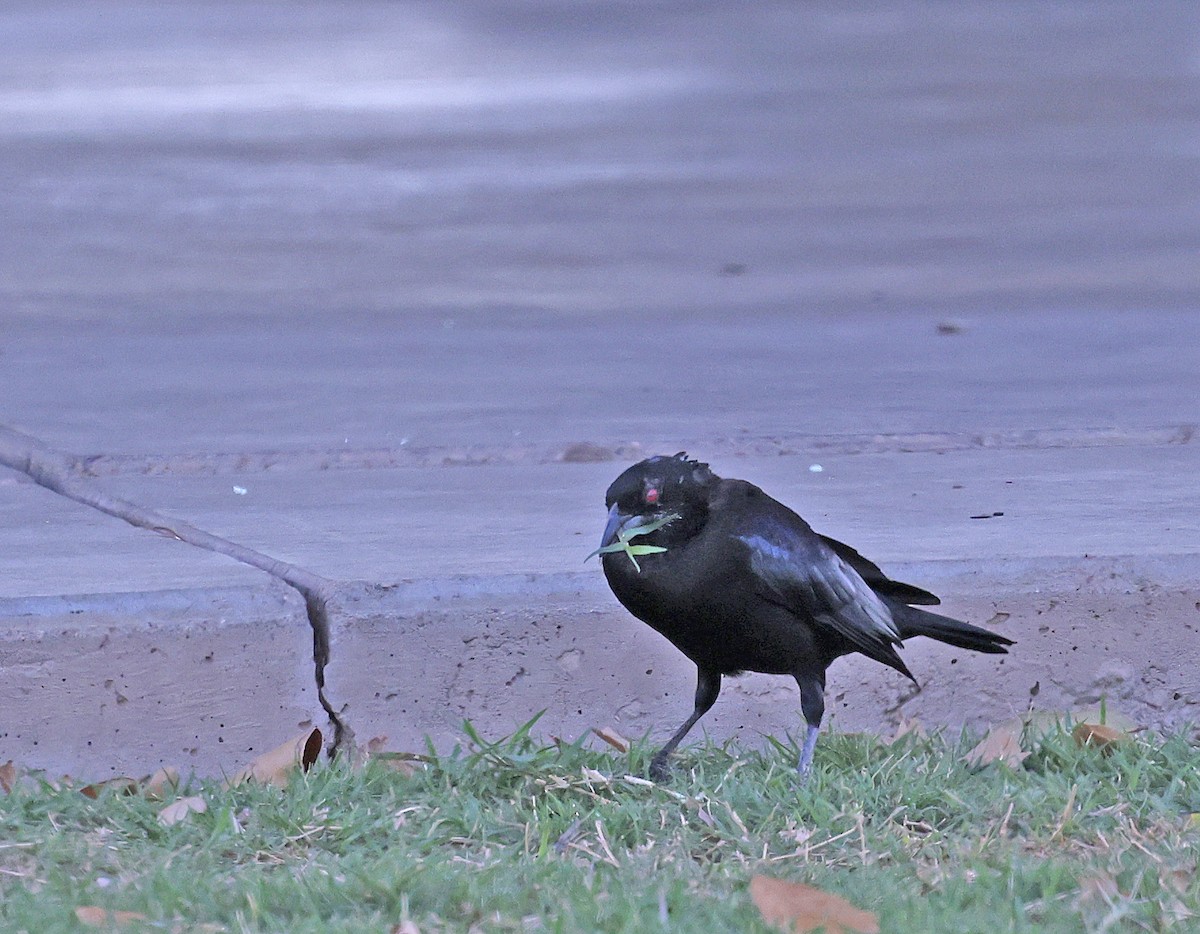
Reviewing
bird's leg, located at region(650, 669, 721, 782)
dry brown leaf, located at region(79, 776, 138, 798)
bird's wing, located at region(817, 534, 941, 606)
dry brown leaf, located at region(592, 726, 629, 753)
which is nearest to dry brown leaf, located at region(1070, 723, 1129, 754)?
bird's wing, located at region(817, 534, 941, 606)

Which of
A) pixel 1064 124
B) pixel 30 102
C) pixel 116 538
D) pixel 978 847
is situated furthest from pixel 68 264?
pixel 978 847

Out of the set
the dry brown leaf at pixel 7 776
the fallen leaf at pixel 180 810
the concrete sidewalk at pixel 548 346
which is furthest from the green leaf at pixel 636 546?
the dry brown leaf at pixel 7 776

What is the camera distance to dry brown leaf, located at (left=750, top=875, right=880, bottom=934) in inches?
97.2

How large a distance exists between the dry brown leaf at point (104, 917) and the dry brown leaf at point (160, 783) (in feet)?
2.02

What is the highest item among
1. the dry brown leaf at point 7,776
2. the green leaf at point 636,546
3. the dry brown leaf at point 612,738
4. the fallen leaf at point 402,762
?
the green leaf at point 636,546

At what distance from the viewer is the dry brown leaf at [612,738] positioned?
343cm

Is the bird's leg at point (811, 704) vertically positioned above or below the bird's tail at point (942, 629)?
below

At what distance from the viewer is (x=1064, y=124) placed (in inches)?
362

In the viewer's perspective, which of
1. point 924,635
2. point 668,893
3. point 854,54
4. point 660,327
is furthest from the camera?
point 854,54

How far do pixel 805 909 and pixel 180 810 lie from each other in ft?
3.43

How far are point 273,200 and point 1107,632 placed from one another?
21.7ft

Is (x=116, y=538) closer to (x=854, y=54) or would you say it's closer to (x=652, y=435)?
(x=652, y=435)

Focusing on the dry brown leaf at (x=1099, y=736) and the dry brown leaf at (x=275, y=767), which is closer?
the dry brown leaf at (x=275, y=767)

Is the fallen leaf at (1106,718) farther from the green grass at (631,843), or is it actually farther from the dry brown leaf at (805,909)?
the dry brown leaf at (805,909)
